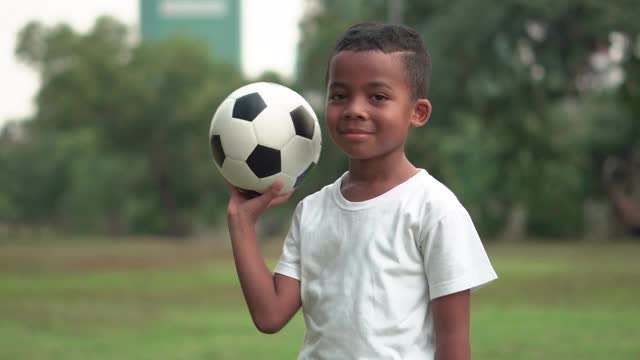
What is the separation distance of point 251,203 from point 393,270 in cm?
45

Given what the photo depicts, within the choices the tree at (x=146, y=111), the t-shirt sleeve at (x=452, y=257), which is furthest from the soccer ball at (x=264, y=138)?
the tree at (x=146, y=111)

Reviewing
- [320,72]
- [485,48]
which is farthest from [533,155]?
[320,72]

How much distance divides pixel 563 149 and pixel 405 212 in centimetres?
3680

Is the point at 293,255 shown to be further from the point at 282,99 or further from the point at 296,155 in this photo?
the point at 282,99

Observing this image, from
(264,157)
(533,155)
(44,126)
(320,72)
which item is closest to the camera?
(264,157)

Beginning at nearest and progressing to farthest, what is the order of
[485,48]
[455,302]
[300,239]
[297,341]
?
1. [455,302]
2. [300,239]
3. [297,341]
4. [485,48]

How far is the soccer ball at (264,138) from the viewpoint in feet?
10.3

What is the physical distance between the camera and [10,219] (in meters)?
58.8

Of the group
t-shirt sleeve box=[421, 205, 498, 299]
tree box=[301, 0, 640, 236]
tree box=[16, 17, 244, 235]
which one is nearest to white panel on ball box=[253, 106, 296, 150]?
t-shirt sleeve box=[421, 205, 498, 299]

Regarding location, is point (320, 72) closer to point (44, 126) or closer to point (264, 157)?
point (44, 126)

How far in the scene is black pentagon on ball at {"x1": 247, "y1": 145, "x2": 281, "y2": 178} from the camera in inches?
123

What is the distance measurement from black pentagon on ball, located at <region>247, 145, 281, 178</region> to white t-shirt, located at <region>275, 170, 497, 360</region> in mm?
327

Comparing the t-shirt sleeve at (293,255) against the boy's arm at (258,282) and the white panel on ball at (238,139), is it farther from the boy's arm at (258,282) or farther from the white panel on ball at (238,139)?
the white panel on ball at (238,139)

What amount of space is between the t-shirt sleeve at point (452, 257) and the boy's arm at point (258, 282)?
1.32 ft
